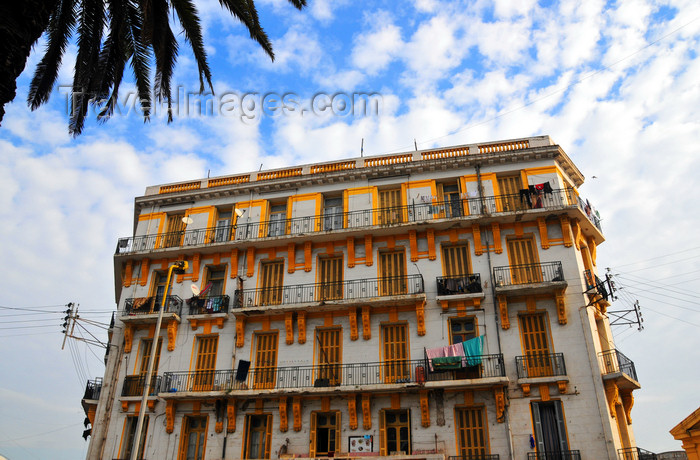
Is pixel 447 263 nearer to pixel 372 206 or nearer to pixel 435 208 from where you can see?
pixel 435 208

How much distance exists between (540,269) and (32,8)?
21129 millimetres

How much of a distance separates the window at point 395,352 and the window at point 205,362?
8.22m

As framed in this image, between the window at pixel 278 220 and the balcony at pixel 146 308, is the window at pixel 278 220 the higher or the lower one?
the higher one

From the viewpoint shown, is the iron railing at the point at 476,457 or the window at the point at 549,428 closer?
the window at the point at 549,428

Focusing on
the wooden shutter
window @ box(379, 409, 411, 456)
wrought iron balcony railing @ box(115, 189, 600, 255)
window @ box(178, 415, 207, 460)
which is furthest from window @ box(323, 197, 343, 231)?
window @ box(178, 415, 207, 460)

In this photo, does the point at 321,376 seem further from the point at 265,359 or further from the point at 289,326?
the point at 265,359

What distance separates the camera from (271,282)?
27.5 metres

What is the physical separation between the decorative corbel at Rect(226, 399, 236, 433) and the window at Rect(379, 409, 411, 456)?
21.6 feet

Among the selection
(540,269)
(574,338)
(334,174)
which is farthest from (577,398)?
(334,174)

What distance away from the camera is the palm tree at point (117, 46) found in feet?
46.1

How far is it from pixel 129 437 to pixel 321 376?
9.75m

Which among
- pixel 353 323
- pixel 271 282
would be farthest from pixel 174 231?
pixel 353 323

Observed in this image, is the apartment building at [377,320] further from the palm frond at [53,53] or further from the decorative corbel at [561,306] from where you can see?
the palm frond at [53,53]

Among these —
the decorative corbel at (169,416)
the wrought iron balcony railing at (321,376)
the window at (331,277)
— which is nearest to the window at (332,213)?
the window at (331,277)
